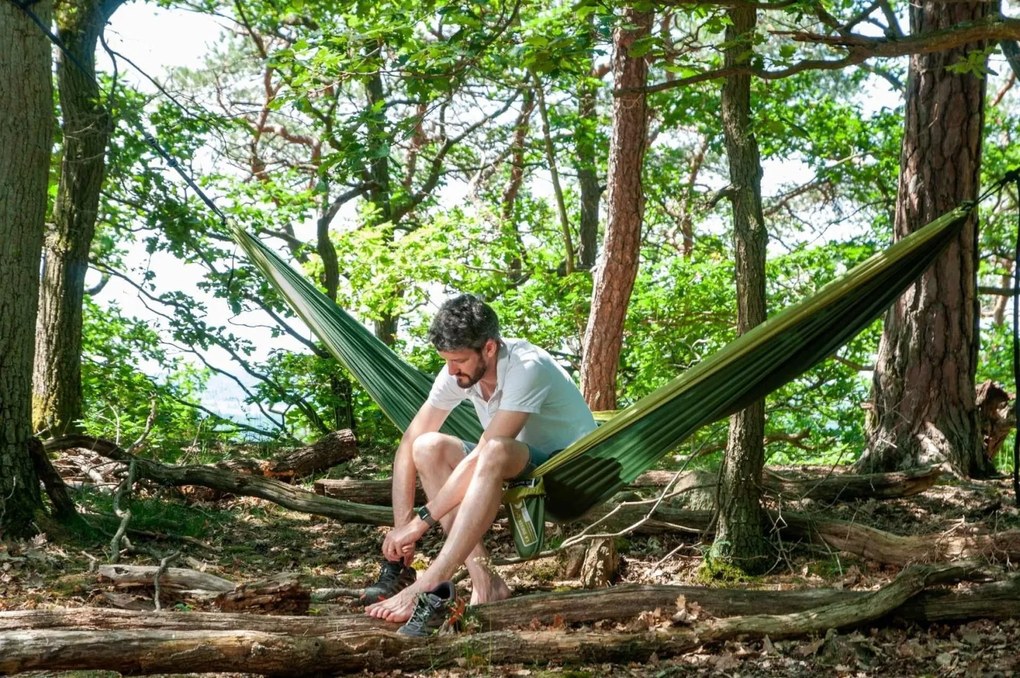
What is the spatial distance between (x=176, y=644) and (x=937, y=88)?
3452mm

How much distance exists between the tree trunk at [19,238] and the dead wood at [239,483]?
1.89 feet

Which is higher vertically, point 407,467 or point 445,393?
point 445,393

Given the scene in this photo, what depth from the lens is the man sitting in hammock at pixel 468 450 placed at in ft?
6.96

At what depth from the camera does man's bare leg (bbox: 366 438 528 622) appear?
6.85 ft

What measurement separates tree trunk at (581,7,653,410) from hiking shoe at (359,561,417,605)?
209 cm

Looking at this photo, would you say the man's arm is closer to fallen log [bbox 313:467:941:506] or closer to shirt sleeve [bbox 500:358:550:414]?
shirt sleeve [bbox 500:358:550:414]

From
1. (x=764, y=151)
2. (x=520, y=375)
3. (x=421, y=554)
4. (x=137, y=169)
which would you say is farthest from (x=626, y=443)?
(x=764, y=151)

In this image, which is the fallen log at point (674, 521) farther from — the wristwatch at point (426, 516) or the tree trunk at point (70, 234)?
the tree trunk at point (70, 234)

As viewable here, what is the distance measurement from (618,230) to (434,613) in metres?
2.46

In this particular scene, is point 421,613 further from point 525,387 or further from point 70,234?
point 70,234

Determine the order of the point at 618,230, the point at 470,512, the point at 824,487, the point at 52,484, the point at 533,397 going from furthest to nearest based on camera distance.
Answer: the point at 618,230
the point at 824,487
the point at 52,484
the point at 533,397
the point at 470,512

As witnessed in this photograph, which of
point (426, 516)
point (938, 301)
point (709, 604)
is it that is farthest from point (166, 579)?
point (938, 301)

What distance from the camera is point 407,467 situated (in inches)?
95.3

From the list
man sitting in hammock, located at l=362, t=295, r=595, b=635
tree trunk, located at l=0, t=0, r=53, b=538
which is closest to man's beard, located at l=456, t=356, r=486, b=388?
man sitting in hammock, located at l=362, t=295, r=595, b=635
